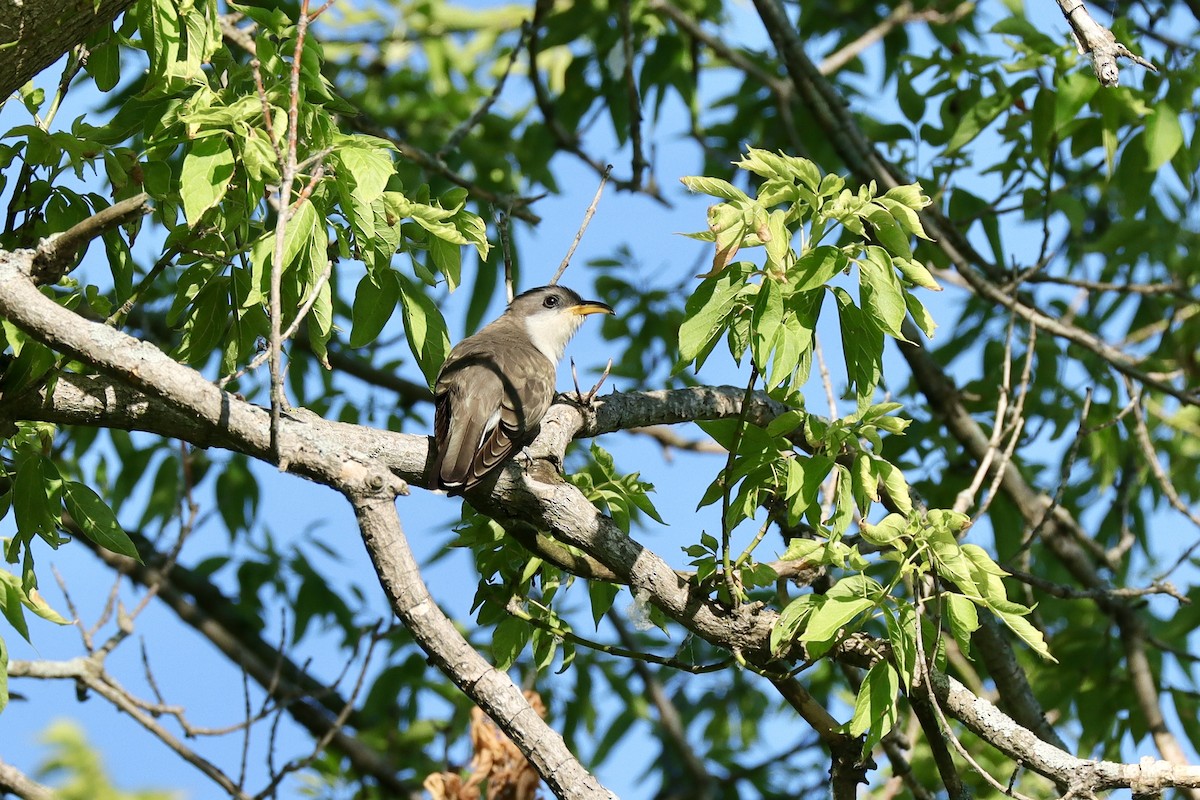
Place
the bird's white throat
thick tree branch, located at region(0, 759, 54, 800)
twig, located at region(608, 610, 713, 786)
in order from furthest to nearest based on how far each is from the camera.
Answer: twig, located at region(608, 610, 713, 786), the bird's white throat, thick tree branch, located at region(0, 759, 54, 800)

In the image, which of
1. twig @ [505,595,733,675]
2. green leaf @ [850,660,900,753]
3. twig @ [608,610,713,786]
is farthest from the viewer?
twig @ [608,610,713,786]

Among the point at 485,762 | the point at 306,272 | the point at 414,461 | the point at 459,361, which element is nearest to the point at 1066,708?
the point at 485,762

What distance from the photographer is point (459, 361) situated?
4742mm

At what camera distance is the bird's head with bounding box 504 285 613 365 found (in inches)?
232

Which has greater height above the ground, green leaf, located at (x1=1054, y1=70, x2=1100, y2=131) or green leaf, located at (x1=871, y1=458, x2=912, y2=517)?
green leaf, located at (x1=1054, y1=70, x2=1100, y2=131)

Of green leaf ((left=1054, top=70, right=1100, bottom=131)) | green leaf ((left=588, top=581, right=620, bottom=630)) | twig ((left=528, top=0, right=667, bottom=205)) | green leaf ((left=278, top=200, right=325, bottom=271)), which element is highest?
twig ((left=528, top=0, right=667, bottom=205))

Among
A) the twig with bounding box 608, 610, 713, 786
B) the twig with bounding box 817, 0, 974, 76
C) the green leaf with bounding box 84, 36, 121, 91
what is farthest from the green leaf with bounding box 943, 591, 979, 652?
the twig with bounding box 817, 0, 974, 76

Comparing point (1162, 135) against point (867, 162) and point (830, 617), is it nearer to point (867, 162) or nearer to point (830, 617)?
point (867, 162)

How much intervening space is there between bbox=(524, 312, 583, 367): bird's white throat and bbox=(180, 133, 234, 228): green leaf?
2.95 meters

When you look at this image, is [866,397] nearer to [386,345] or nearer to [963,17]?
[386,345]

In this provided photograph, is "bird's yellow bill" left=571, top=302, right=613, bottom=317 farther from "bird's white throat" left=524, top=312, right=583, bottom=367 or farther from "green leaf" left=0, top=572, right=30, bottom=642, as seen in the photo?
"green leaf" left=0, top=572, right=30, bottom=642

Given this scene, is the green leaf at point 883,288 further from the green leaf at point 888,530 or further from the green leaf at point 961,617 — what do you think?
the green leaf at point 961,617

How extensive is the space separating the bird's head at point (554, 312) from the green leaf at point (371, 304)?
2.59m

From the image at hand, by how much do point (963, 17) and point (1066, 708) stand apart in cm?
405
